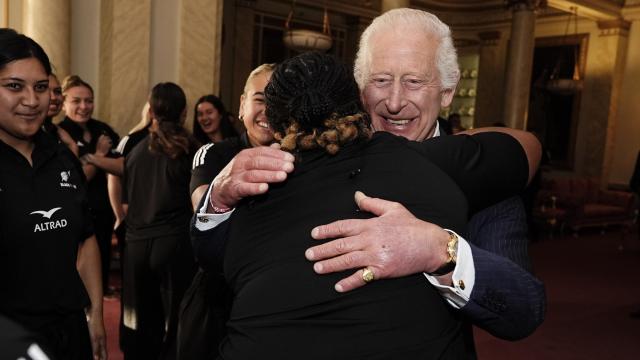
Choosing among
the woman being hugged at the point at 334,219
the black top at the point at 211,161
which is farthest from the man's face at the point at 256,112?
the woman being hugged at the point at 334,219

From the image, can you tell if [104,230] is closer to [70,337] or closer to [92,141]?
[92,141]

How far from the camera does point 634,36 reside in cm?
1263

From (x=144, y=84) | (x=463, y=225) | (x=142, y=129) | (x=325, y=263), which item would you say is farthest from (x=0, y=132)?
(x=144, y=84)

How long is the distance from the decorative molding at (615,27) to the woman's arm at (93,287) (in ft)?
42.8

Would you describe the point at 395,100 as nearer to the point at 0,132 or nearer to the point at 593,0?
the point at 0,132

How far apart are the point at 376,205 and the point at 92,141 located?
3816 millimetres

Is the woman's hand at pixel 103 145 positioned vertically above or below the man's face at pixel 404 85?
below

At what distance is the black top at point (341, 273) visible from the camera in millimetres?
1005

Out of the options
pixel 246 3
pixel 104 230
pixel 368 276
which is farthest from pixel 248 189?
pixel 246 3

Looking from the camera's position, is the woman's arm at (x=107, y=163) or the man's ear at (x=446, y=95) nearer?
the man's ear at (x=446, y=95)

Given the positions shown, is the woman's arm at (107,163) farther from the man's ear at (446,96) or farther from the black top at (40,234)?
the man's ear at (446,96)

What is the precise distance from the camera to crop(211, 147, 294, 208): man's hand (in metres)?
1.03

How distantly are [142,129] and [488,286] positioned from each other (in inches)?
138

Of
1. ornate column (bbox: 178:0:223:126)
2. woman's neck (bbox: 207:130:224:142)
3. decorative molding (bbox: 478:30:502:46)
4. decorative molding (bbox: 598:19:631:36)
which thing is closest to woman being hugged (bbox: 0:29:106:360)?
woman's neck (bbox: 207:130:224:142)
